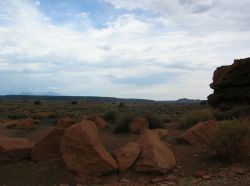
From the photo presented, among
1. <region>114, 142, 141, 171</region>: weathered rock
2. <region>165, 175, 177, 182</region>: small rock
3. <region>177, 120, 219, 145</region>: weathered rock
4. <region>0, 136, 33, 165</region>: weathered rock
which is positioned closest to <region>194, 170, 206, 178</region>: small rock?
<region>165, 175, 177, 182</region>: small rock

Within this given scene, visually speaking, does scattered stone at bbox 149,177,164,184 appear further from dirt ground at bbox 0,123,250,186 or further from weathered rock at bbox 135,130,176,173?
weathered rock at bbox 135,130,176,173

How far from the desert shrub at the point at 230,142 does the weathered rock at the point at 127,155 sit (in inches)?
113

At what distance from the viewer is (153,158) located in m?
12.5

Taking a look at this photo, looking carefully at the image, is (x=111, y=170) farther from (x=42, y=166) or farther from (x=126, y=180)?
(x=42, y=166)

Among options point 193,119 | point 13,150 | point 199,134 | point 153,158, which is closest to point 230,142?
point 199,134

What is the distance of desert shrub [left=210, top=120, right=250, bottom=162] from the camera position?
14.2 meters

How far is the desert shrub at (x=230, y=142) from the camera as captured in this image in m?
14.2

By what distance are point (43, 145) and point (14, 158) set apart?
975mm

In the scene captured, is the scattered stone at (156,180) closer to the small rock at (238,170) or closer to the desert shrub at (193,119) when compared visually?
the small rock at (238,170)

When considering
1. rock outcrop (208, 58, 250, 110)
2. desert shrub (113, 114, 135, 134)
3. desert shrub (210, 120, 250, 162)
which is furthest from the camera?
rock outcrop (208, 58, 250, 110)

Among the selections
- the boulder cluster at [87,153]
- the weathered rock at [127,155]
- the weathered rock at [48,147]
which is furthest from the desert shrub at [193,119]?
the weathered rock at [48,147]

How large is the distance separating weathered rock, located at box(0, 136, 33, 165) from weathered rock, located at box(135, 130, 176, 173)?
12.2 ft

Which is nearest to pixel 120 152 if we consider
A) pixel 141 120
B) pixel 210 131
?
pixel 210 131

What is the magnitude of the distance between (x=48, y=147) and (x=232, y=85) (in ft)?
72.4
